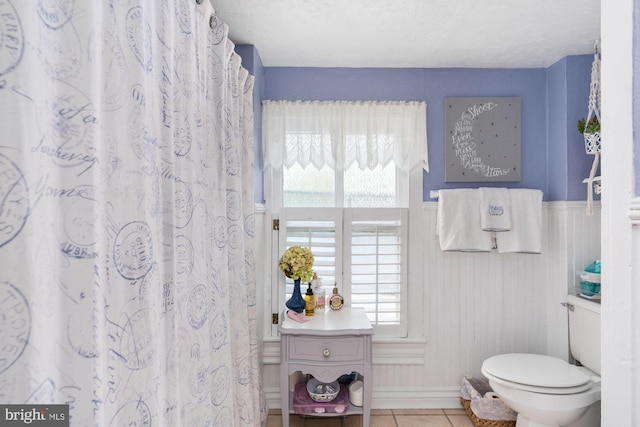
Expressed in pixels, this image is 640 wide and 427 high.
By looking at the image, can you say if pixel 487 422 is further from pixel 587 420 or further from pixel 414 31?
pixel 414 31

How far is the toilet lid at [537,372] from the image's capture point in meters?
1.87

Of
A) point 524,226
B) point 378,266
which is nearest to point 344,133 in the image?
point 378,266

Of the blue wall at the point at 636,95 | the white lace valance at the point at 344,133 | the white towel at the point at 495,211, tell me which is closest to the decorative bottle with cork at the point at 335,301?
the white lace valance at the point at 344,133

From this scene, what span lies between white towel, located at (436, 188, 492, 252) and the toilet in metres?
0.65

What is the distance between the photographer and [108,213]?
0.67m

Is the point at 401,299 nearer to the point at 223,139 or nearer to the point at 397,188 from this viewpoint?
the point at 397,188

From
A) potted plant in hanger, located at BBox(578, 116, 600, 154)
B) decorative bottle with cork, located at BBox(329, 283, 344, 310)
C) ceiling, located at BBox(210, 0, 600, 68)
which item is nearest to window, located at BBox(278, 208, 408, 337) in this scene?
decorative bottle with cork, located at BBox(329, 283, 344, 310)

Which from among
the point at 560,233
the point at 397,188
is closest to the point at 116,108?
the point at 397,188

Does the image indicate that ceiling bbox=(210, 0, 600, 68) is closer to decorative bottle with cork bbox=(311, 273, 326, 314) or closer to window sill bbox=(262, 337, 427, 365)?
decorative bottle with cork bbox=(311, 273, 326, 314)

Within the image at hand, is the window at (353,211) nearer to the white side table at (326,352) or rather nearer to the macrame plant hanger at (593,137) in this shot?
the white side table at (326,352)

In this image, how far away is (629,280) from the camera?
68cm

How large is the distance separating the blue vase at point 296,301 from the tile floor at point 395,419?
2.26 ft

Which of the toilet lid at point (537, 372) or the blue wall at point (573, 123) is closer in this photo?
the toilet lid at point (537, 372)

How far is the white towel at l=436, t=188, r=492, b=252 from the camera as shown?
7.72 feet
